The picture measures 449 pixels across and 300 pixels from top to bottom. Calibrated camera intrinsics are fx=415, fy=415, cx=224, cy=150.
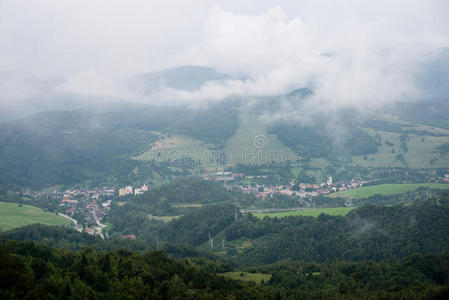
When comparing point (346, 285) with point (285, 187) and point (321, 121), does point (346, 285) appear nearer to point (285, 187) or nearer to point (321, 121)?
point (285, 187)

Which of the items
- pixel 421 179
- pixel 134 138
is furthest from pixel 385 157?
pixel 134 138

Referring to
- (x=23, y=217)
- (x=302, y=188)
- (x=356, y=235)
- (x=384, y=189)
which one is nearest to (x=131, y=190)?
(x=23, y=217)

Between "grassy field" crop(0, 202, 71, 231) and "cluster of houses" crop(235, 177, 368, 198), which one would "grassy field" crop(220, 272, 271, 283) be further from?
"cluster of houses" crop(235, 177, 368, 198)

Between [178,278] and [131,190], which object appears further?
[131,190]

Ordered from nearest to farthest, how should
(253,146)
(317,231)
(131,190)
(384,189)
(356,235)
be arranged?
1. (356,235)
2. (317,231)
3. (384,189)
4. (131,190)
5. (253,146)

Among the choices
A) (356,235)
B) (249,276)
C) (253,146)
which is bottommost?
(249,276)

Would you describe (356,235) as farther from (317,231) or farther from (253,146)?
(253,146)

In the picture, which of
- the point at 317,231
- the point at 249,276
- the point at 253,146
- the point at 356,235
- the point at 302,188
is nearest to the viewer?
the point at 249,276
